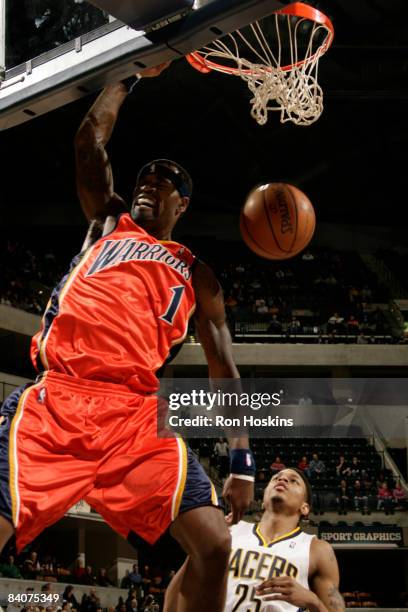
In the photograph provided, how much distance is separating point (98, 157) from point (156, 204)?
13.6 inches

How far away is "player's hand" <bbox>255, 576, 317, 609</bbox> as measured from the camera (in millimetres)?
4266

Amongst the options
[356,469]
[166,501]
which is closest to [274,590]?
[166,501]

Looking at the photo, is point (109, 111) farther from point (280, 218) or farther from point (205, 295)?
point (280, 218)

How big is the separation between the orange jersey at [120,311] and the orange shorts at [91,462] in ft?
0.37

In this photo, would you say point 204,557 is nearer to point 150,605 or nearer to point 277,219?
point 277,219

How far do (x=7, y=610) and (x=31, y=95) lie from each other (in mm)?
9011

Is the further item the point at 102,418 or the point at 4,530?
the point at 102,418

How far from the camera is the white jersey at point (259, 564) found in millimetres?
4535

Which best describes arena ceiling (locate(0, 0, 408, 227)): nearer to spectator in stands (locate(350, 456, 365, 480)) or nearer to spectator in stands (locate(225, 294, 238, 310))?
spectator in stands (locate(225, 294, 238, 310))

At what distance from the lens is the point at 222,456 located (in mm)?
14172

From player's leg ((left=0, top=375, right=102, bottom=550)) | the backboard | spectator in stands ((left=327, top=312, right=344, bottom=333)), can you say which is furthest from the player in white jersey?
spectator in stands ((left=327, top=312, right=344, bottom=333))

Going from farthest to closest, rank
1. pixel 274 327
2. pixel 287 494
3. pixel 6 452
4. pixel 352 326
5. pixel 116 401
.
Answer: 1. pixel 352 326
2. pixel 274 327
3. pixel 287 494
4. pixel 116 401
5. pixel 6 452

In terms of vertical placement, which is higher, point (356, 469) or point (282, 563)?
point (356, 469)

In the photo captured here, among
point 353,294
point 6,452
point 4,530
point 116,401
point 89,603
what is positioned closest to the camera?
point 4,530
